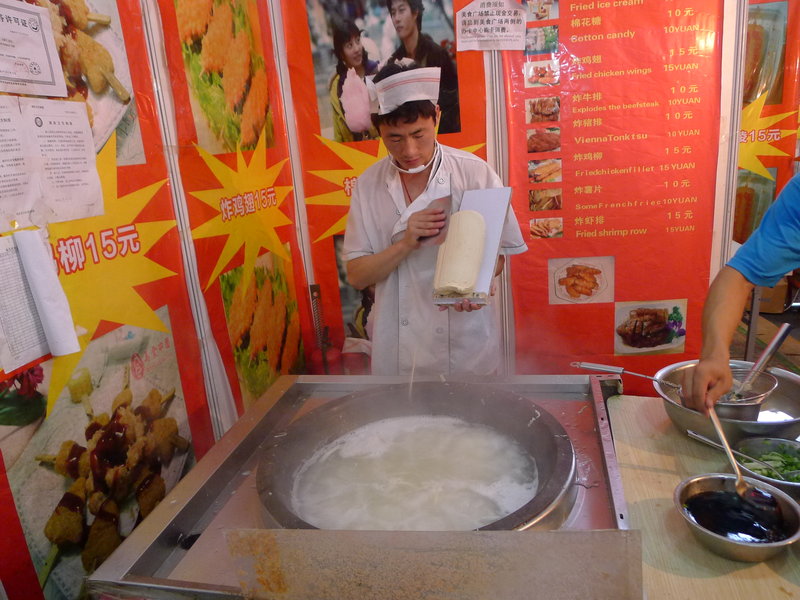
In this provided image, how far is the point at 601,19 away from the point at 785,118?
6.23ft

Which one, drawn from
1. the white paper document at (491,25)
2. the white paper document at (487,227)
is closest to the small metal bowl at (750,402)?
the white paper document at (487,227)

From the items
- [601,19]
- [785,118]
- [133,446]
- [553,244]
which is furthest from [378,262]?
[785,118]

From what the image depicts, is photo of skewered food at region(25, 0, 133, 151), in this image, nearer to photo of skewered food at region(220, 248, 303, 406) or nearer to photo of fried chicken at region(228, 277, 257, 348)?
photo of skewered food at region(220, 248, 303, 406)

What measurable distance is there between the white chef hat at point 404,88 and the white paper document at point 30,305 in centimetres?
114

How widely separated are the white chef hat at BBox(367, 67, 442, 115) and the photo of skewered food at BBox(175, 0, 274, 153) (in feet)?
2.55

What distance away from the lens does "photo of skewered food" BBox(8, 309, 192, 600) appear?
1.38m

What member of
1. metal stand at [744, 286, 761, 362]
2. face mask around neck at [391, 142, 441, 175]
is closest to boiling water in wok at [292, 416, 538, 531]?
face mask around neck at [391, 142, 441, 175]

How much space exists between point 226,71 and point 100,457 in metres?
1.73

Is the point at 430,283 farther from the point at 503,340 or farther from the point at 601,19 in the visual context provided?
the point at 601,19

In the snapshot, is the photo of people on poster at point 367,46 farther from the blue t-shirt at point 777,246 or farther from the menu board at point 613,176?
the blue t-shirt at point 777,246

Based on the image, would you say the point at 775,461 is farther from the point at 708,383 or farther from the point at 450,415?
the point at 450,415

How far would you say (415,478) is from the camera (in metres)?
1.27

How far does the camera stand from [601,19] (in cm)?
281

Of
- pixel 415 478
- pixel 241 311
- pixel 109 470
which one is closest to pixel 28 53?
pixel 109 470
